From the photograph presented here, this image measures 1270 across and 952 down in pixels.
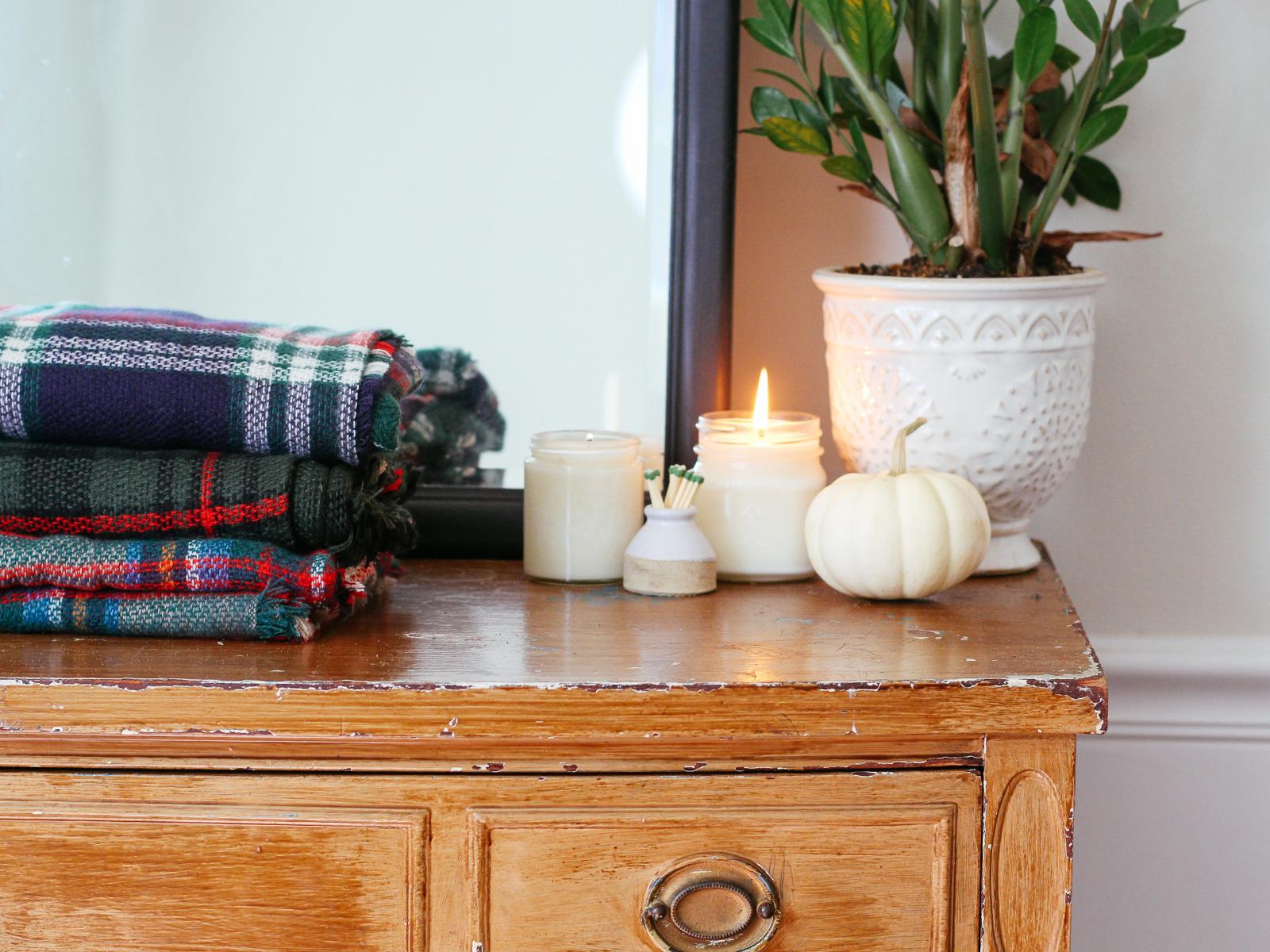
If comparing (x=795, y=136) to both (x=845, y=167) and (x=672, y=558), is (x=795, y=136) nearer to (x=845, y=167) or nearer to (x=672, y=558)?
(x=845, y=167)

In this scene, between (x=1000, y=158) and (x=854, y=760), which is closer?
(x=854, y=760)

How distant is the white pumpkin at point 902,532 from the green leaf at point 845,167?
0.60 ft

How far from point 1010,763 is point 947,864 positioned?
0.18ft

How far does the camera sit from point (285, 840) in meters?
0.59

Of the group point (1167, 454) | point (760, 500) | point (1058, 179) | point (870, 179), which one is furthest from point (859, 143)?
point (1167, 454)

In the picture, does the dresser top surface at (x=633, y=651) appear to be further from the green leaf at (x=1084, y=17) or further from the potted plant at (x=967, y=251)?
the green leaf at (x=1084, y=17)

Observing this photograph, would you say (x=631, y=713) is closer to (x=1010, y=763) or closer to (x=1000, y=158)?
(x=1010, y=763)

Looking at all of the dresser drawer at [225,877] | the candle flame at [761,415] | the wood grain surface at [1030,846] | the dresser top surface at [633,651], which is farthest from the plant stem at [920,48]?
the dresser drawer at [225,877]

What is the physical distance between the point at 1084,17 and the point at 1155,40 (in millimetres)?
47

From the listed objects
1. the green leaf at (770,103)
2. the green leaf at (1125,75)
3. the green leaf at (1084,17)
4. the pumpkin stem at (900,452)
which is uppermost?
the green leaf at (1084,17)

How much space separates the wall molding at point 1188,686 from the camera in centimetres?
98

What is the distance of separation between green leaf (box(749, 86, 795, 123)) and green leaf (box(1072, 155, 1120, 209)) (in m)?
0.23

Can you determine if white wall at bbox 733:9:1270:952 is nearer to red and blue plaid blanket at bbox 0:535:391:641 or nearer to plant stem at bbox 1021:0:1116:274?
plant stem at bbox 1021:0:1116:274

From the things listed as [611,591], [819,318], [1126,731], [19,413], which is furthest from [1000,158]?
[19,413]
